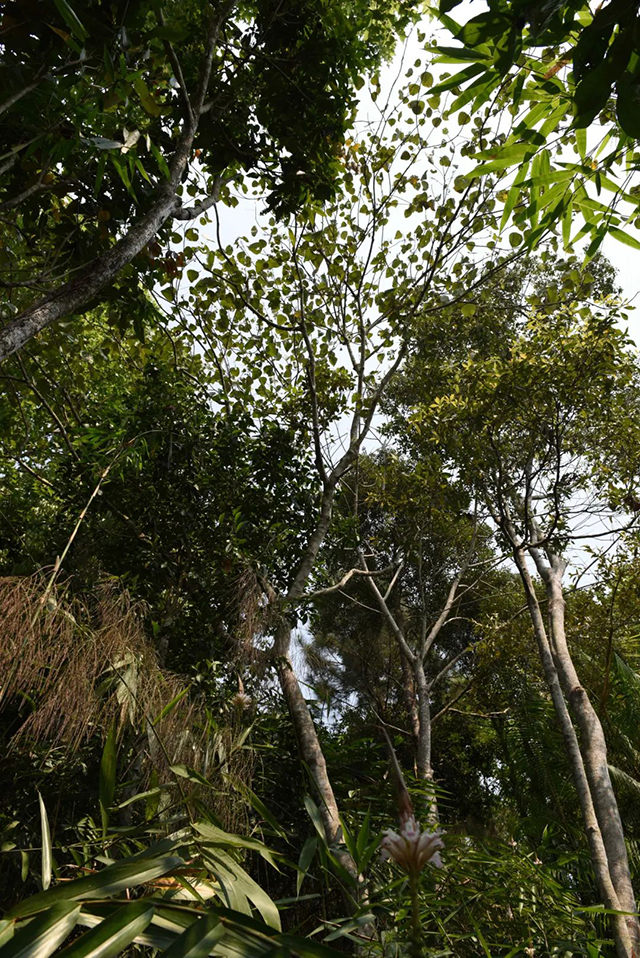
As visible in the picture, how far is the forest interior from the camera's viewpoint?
148 centimetres

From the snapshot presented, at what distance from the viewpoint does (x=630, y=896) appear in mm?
3379

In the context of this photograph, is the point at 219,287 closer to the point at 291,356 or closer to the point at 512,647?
the point at 291,356

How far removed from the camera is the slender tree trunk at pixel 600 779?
3432mm

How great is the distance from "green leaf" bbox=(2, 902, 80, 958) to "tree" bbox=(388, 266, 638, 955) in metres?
3.83

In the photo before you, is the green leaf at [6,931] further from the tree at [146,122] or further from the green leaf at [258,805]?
the tree at [146,122]

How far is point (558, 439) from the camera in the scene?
486cm

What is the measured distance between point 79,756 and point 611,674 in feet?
18.6

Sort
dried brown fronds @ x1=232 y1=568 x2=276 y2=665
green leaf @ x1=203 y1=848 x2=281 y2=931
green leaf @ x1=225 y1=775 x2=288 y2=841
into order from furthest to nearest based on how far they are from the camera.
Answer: dried brown fronds @ x1=232 y1=568 x2=276 y2=665 < green leaf @ x1=225 y1=775 x2=288 y2=841 < green leaf @ x1=203 y1=848 x2=281 y2=931

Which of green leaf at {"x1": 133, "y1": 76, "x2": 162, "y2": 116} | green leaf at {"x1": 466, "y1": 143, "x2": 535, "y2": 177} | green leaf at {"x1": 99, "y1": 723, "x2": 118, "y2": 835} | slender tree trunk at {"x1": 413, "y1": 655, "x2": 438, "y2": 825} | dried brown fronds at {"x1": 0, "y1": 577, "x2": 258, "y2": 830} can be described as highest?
green leaf at {"x1": 133, "y1": 76, "x2": 162, "y2": 116}

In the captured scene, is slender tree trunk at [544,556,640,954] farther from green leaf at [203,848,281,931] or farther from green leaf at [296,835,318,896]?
green leaf at [203,848,281,931]

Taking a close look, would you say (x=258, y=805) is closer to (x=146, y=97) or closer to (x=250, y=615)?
(x=250, y=615)

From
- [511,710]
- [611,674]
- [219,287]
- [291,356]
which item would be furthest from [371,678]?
[219,287]

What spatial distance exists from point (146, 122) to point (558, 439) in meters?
3.66

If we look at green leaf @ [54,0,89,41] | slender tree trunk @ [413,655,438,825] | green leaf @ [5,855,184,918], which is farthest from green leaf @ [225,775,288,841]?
slender tree trunk @ [413,655,438,825]
